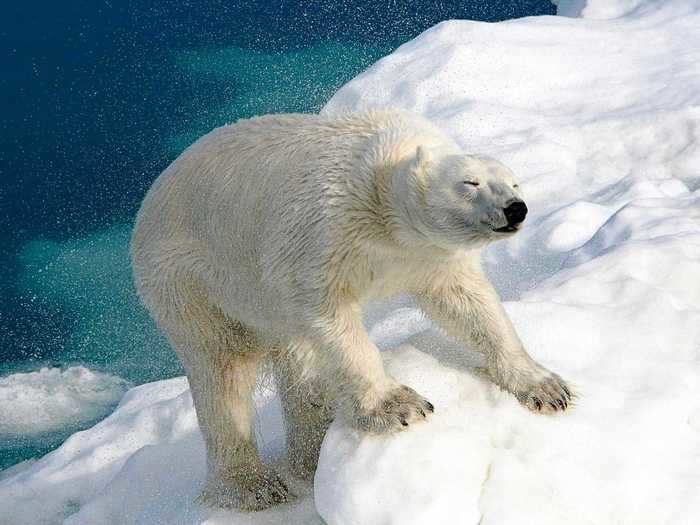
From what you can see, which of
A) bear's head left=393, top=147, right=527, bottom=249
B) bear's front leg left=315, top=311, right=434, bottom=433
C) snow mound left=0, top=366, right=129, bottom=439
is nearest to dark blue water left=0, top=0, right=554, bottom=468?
snow mound left=0, top=366, right=129, bottom=439

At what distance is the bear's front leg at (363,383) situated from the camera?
3273mm

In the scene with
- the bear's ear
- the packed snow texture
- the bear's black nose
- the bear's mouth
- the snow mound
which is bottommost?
the snow mound

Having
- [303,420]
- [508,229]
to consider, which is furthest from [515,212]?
[303,420]

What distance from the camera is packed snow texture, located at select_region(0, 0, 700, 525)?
317 cm

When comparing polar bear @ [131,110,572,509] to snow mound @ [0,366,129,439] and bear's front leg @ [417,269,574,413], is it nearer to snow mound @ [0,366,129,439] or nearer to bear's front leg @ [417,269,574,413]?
bear's front leg @ [417,269,574,413]

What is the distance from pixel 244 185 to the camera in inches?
145

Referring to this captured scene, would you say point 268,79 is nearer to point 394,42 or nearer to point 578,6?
point 394,42

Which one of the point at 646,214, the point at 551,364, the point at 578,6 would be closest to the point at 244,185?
the point at 551,364

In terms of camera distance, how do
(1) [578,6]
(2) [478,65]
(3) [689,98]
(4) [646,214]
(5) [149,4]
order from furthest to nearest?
(5) [149,4] < (1) [578,6] < (2) [478,65] < (3) [689,98] < (4) [646,214]

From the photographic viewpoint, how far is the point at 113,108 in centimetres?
1433

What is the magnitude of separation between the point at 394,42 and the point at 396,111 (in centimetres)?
1232

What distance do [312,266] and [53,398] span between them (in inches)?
236

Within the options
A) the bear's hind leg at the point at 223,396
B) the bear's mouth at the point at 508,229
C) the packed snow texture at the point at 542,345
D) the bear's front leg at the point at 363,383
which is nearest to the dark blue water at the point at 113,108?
the packed snow texture at the point at 542,345

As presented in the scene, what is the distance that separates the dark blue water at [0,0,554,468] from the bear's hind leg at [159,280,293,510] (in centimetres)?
440
